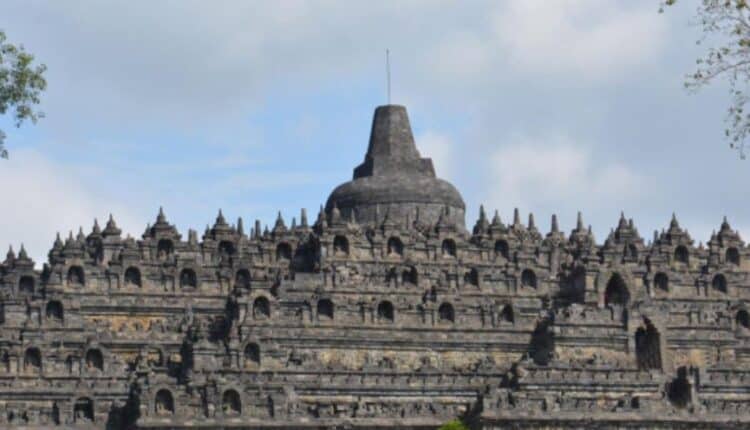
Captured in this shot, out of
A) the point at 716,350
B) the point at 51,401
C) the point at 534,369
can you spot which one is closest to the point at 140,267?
the point at 51,401

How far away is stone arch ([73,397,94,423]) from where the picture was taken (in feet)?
293

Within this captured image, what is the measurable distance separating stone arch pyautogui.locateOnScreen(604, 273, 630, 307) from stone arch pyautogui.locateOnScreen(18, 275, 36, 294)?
96.1ft

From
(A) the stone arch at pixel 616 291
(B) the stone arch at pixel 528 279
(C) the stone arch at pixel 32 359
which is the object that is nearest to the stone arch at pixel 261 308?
(C) the stone arch at pixel 32 359

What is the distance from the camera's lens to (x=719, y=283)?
355 feet

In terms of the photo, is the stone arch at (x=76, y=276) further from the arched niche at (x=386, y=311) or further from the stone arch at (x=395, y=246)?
the stone arch at (x=395, y=246)

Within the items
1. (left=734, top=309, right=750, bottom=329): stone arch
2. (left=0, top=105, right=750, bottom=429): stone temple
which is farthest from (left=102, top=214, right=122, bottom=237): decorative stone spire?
(left=734, top=309, right=750, bottom=329): stone arch

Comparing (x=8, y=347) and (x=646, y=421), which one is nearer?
(x=646, y=421)

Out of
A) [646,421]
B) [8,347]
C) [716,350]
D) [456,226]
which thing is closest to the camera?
[646,421]

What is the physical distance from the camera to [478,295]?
103750 mm

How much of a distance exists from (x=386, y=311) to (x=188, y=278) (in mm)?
11247

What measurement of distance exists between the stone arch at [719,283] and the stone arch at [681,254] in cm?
287

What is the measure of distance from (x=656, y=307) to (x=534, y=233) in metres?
15.3

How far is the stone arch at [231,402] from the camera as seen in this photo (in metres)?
86.9

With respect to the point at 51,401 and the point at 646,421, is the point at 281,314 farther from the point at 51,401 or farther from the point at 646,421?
the point at 646,421
